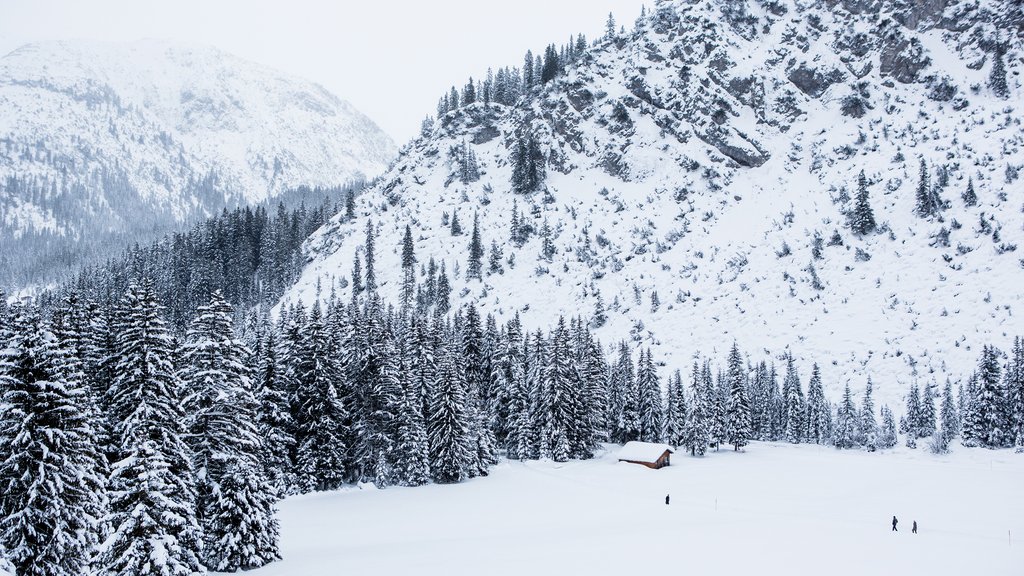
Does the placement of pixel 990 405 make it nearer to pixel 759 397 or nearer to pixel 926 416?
Answer: pixel 926 416

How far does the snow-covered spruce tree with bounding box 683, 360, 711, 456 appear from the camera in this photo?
6794 centimetres

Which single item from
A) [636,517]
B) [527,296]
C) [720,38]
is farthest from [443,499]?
[720,38]

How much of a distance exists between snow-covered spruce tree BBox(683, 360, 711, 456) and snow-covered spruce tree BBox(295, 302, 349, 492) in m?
40.1

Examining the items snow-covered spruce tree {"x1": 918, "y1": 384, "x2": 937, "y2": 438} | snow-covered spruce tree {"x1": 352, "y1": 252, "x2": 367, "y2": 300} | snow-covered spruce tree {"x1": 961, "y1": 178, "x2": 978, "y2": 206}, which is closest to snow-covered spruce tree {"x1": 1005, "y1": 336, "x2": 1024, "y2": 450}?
snow-covered spruce tree {"x1": 918, "y1": 384, "x2": 937, "y2": 438}

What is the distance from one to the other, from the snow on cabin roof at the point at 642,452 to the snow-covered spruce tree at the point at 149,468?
46479 mm

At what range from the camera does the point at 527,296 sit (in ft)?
375

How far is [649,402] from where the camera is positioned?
73438mm

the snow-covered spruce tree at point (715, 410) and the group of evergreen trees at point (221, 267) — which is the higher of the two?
the group of evergreen trees at point (221, 267)

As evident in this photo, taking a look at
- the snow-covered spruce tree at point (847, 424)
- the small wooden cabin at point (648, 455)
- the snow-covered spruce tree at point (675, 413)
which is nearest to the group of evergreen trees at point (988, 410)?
the snow-covered spruce tree at point (847, 424)

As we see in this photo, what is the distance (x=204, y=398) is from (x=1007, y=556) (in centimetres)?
3829

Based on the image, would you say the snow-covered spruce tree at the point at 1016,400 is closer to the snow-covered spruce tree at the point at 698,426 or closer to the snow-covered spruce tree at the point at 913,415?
the snow-covered spruce tree at the point at 913,415

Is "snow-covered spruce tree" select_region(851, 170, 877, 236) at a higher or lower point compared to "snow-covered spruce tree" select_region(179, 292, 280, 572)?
higher

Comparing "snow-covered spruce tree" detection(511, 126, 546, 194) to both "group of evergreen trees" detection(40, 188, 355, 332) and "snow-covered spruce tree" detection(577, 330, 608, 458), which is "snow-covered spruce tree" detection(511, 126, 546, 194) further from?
"snow-covered spruce tree" detection(577, 330, 608, 458)

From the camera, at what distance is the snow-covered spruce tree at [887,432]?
2704 inches
